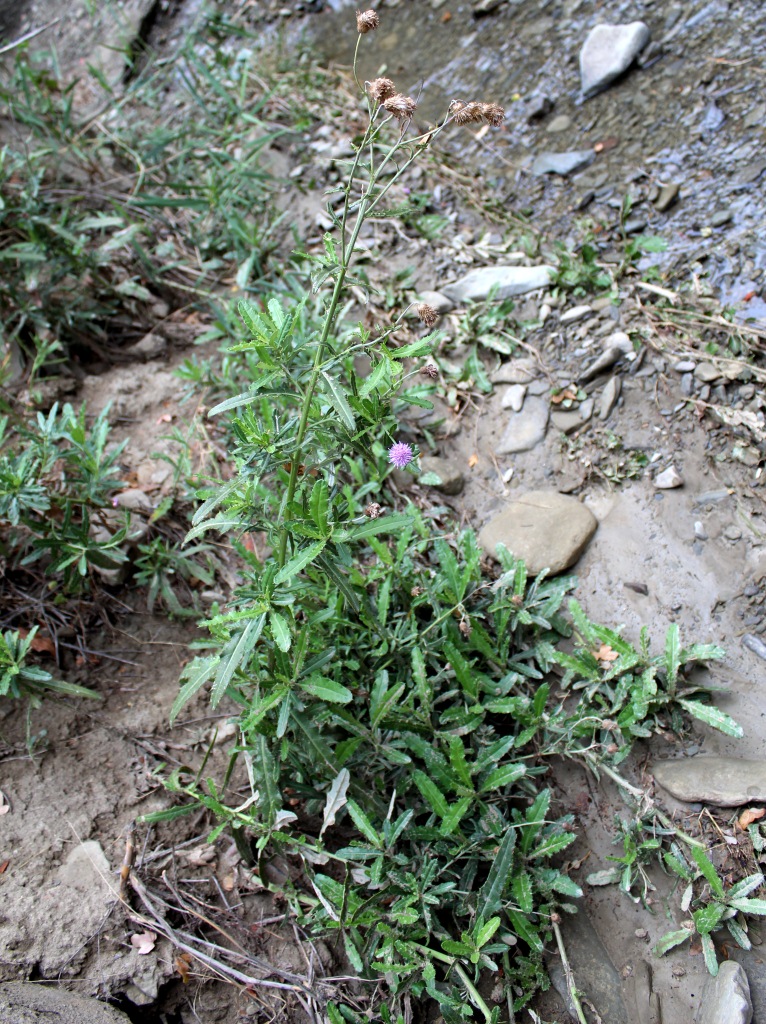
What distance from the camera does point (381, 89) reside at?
1.59m

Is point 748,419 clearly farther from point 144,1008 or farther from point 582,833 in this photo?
point 144,1008

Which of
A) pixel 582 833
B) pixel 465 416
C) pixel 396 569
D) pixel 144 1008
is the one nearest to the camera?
pixel 144 1008

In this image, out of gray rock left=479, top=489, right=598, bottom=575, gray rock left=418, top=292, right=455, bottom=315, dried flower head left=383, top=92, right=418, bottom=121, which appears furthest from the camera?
gray rock left=418, top=292, right=455, bottom=315

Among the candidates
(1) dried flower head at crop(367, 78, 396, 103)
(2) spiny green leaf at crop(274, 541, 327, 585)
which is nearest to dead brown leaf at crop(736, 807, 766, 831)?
(2) spiny green leaf at crop(274, 541, 327, 585)

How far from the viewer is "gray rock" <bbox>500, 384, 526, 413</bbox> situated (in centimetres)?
298

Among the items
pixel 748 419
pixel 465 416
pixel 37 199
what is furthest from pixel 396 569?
pixel 37 199

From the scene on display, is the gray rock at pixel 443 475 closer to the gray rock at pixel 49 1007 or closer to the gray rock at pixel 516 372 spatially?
the gray rock at pixel 516 372

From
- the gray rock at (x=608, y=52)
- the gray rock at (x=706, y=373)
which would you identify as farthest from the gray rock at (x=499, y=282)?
the gray rock at (x=608, y=52)

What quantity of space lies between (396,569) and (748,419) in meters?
1.31

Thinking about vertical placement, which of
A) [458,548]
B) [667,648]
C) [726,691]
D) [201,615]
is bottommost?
[726,691]

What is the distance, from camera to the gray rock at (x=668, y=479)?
2586 millimetres

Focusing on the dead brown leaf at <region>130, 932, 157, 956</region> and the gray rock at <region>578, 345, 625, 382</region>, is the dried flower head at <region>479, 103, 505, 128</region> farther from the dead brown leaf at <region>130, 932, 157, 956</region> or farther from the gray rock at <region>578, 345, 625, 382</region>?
the dead brown leaf at <region>130, 932, 157, 956</region>

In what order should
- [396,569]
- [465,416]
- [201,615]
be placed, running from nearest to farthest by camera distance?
[396,569]
[201,615]
[465,416]

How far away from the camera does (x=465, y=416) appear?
305 centimetres
